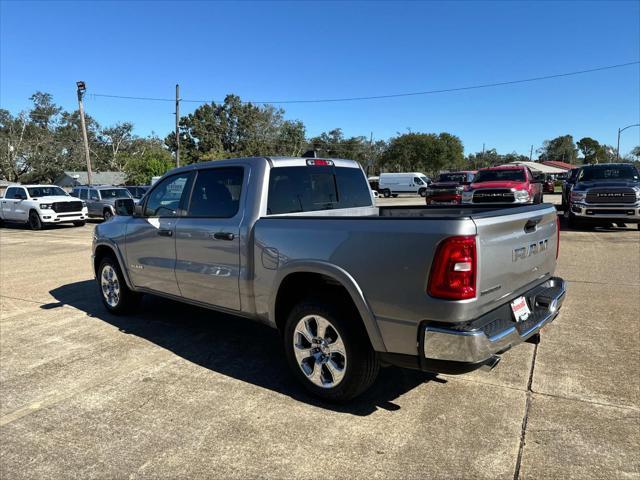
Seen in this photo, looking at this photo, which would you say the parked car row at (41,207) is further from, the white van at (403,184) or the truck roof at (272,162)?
the white van at (403,184)

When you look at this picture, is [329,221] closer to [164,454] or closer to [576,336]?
[164,454]

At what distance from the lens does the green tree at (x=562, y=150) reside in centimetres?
12505

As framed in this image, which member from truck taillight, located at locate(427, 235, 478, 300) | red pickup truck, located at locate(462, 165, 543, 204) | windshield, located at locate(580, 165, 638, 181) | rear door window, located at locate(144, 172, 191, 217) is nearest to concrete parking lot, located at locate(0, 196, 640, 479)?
truck taillight, located at locate(427, 235, 478, 300)

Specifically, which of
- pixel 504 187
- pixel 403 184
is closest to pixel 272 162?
pixel 504 187

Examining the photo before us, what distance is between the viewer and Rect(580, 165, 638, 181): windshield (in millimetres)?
13327

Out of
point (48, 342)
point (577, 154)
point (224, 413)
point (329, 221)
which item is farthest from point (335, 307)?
point (577, 154)

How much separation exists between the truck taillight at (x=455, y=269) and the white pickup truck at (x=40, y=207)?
19750 mm

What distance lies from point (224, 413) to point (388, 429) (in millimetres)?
1177

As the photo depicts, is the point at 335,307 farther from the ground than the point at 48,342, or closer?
farther from the ground

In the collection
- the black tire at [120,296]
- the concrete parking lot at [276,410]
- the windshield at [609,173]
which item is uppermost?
the windshield at [609,173]

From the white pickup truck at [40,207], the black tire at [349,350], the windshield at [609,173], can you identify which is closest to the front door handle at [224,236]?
the black tire at [349,350]

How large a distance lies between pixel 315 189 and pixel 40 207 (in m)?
18.2

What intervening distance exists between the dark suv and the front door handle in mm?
11843

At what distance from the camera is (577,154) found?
129875mm
